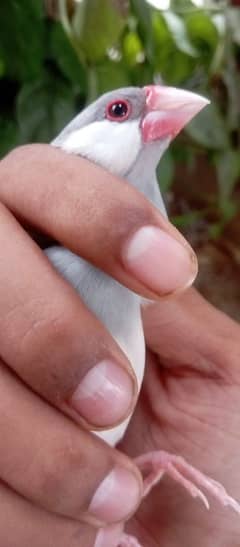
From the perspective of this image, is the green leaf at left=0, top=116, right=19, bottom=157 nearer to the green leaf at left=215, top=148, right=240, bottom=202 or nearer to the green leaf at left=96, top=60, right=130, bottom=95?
the green leaf at left=96, top=60, right=130, bottom=95

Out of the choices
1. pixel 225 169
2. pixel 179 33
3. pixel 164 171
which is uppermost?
pixel 179 33

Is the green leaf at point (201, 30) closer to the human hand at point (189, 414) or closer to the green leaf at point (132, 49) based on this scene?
the green leaf at point (132, 49)

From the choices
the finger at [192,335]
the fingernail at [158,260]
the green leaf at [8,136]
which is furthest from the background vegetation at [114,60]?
the fingernail at [158,260]

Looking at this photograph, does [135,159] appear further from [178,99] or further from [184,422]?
[184,422]

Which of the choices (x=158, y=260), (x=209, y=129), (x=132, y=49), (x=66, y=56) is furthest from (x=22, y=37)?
(x=158, y=260)

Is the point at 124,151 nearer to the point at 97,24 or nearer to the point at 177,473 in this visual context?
the point at 177,473
